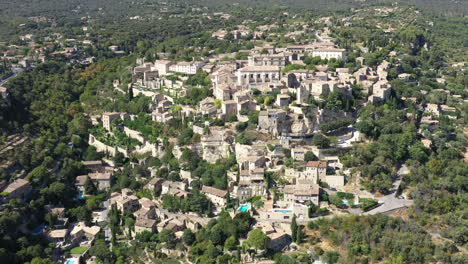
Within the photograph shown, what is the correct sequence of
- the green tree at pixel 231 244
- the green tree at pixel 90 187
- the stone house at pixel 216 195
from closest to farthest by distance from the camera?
1. the green tree at pixel 231 244
2. the stone house at pixel 216 195
3. the green tree at pixel 90 187

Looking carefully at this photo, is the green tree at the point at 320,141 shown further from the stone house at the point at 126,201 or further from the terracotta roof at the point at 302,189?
the stone house at the point at 126,201

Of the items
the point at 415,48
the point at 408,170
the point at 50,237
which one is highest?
the point at 415,48

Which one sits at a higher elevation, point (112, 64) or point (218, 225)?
point (112, 64)

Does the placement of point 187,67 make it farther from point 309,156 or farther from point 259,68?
point 309,156

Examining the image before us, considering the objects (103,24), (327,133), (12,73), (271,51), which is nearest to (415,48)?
(271,51)

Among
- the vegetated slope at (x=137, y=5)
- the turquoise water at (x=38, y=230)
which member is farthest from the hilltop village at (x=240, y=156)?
the vegetated slope at (x=137, y=5)

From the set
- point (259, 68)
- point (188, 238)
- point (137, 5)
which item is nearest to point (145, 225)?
point (188, 238)

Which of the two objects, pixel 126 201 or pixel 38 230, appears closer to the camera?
pixel 38 230

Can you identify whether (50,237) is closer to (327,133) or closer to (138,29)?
(327,133)

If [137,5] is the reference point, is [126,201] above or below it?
below
